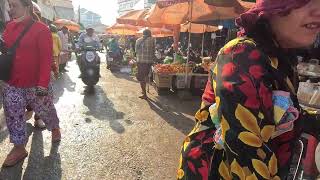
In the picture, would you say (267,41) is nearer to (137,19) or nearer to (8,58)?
(8,58)

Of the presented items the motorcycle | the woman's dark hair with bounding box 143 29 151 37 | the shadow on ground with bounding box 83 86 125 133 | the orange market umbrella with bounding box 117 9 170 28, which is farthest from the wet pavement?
the orange market umbrella with bounding box 117 9 170 28

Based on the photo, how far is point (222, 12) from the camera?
962cm

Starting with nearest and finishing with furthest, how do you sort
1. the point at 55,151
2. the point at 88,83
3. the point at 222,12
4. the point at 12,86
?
the point at 12,86
the point at 55,151
the point at 222,12
the point at 88,83

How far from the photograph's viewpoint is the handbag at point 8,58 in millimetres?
4285

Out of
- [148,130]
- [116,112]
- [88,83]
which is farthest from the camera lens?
[88,83]

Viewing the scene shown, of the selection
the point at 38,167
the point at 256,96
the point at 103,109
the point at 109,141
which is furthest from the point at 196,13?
the point at 256,96

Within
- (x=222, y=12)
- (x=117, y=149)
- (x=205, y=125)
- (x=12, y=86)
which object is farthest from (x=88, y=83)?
(x=205, y=125)

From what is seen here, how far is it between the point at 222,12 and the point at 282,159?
8.40 meters

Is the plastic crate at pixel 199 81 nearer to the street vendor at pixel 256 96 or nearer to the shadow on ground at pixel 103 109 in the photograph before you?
the shadow on ground at pixel 103 109

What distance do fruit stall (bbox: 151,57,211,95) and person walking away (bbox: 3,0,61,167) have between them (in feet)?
18.4

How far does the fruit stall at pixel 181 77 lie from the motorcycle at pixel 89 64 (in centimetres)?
174

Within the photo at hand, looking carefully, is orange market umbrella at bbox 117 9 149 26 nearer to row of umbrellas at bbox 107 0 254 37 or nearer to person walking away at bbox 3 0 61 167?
row of umbrellas at bbox 107 0 254 37

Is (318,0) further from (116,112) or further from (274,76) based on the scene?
(116,112)

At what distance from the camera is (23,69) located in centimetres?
442
